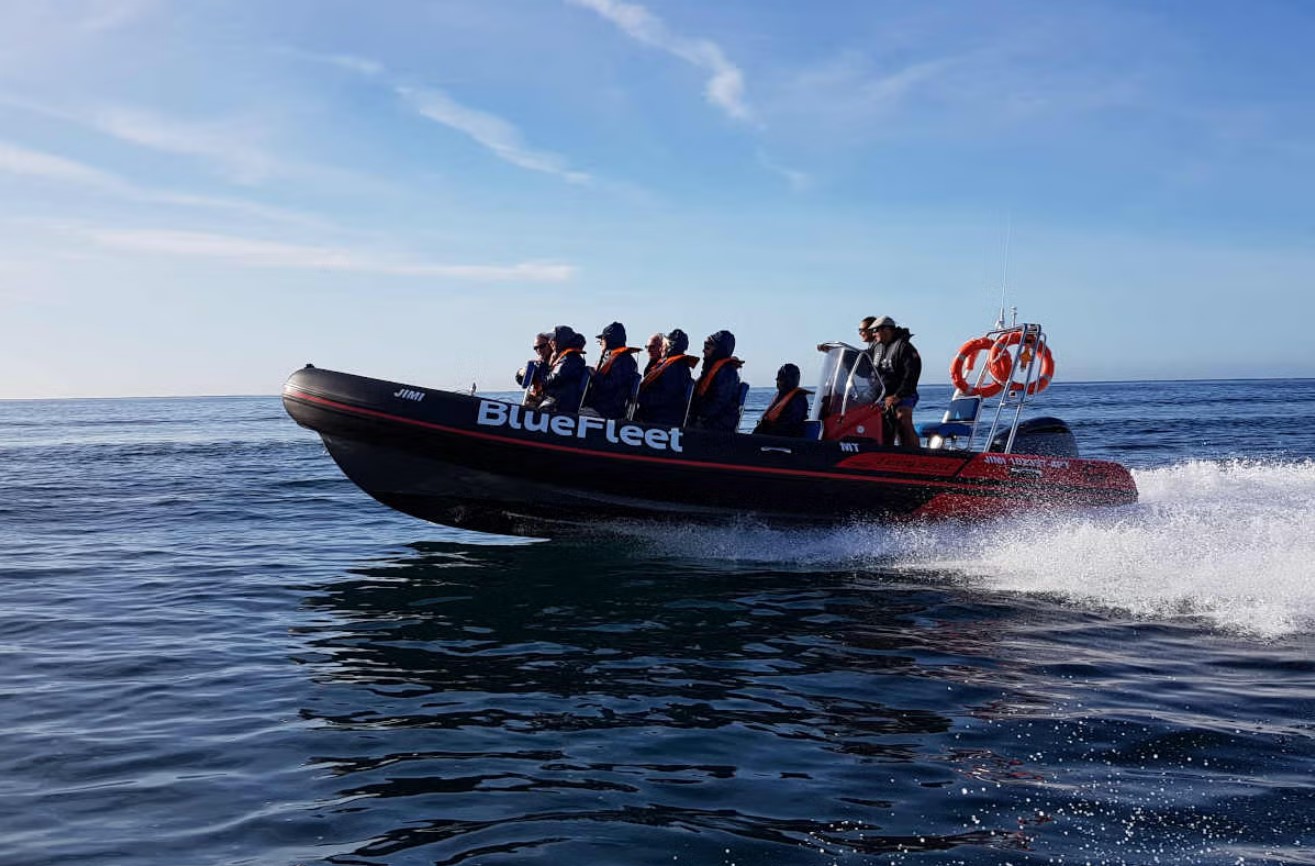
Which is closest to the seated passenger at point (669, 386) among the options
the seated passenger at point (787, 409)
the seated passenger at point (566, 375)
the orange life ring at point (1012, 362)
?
the seated passenger at point (566, 375)

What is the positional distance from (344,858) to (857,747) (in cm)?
207

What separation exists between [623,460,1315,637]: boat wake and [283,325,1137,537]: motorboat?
19cm

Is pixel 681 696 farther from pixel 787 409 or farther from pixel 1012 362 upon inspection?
pixel 1012 362

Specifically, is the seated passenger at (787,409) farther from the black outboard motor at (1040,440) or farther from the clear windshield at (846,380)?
the black outboard motor at (1040,440)

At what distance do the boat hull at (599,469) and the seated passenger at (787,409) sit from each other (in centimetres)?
38

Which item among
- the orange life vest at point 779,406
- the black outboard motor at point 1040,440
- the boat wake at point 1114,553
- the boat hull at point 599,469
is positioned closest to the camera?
the boat wake at point 1114,553

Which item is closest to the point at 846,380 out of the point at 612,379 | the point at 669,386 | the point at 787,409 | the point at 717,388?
the point at 787,409

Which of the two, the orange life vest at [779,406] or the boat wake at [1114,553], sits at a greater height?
the orange life vest at [779,406]

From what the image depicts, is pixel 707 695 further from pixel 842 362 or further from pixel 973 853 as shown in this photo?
pixel 842 362

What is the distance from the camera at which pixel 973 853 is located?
3141mm

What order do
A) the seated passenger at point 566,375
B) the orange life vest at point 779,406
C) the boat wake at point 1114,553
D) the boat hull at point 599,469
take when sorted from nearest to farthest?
1. the boat wake at point 1114,553
2. the boat hull at point 599,469
3. the seated passenger at point 566,375
4. the orange life vest at point 779,406

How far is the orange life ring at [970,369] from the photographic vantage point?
9266 mm

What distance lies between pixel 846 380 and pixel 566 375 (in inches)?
97.7

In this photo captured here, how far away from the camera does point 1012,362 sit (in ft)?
29.0
